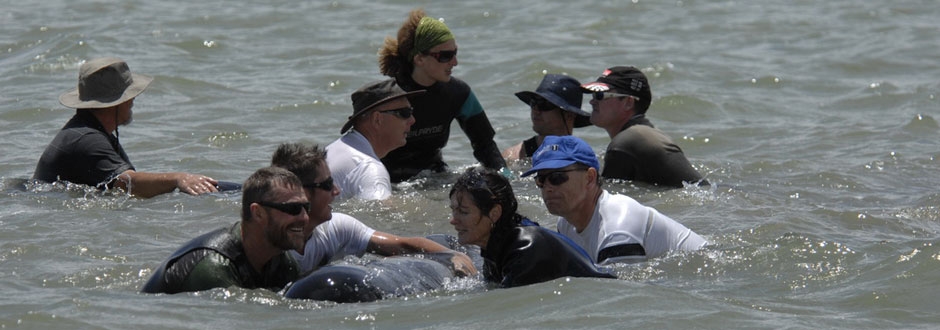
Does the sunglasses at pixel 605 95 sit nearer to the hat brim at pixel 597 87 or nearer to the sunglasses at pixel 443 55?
the hat brim at pixel 597 87

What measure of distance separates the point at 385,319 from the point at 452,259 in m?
0.91

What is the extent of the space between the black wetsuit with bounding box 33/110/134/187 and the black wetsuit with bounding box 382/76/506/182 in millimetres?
1938

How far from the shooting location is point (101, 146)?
936 centimetres

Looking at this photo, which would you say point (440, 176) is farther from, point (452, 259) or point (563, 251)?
point (563, 251)

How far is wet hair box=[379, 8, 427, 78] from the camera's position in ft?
32.0

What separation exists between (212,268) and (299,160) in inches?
33.8

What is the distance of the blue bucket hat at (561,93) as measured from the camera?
32.9 feet

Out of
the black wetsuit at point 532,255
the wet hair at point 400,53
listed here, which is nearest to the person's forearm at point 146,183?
the wet hair at point 400,53

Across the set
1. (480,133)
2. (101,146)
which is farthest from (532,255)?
(101,146)

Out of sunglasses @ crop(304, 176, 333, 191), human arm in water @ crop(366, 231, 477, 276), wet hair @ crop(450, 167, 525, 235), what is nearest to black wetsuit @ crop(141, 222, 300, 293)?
sunglasses @ crop(304, 176, 333, 191)

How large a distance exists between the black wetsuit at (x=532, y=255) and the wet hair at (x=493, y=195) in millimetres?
36

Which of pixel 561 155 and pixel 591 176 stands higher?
Answer: pixel 561 155

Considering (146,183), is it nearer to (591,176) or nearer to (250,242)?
(250,242)

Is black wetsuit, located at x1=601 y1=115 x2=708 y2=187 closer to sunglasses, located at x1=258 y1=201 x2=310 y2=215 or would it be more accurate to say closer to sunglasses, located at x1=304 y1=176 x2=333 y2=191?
sunglasses, located at x1=304 y1=176 x2=333 y2=191
